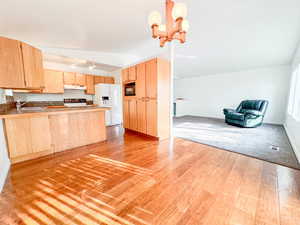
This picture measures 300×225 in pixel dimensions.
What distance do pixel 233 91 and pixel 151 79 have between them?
4.72 metres

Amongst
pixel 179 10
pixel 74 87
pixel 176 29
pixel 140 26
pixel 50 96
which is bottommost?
pixel 50 96

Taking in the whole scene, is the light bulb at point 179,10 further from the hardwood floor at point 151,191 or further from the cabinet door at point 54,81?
the cabinet door at point 54,81

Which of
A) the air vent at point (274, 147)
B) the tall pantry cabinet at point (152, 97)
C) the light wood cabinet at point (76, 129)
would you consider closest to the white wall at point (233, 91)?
the air vent at point (274, 147)

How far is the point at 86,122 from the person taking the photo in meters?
2.87

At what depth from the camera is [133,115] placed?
3.79 meters

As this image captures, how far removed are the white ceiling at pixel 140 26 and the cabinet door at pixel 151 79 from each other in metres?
0.63

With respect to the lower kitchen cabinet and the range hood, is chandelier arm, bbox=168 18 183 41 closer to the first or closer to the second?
the lower kitchen cabinet

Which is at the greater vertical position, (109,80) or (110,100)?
(109,80)

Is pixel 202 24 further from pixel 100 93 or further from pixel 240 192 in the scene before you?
pixel 100 93

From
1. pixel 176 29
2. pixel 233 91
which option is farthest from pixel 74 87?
pixel 233 91

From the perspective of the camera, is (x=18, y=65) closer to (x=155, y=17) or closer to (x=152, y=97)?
(x=155, y=17)

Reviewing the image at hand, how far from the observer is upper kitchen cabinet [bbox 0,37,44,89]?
196 centimetres

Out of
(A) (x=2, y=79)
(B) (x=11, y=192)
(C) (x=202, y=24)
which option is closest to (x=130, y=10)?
(C) (x=202, y=24)

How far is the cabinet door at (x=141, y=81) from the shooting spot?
3318 mm
